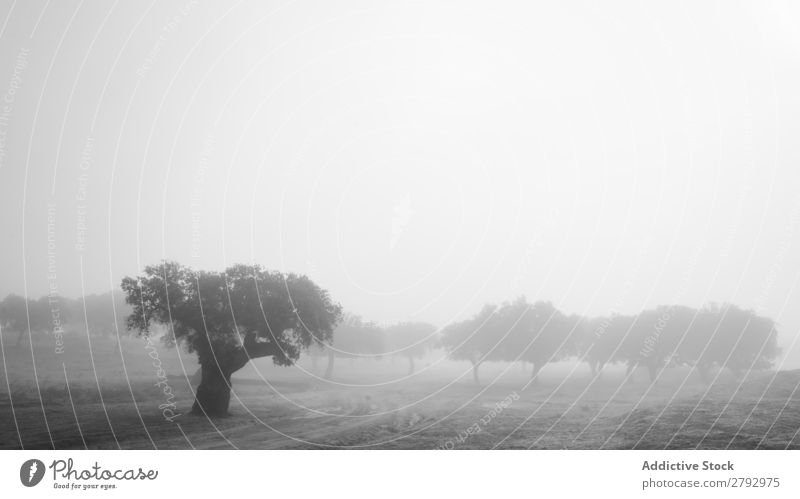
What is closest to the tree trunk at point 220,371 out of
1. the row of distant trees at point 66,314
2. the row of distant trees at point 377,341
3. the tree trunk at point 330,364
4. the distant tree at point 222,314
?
the distant tree at point 222,314

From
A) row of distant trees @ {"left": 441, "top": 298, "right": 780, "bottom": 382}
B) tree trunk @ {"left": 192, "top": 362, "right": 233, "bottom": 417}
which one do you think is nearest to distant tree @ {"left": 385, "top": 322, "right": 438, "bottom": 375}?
row of distant trees @ {"left": 441, "top": 298, "right": 780, "bottom": 382}

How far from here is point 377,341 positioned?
36.1 feet

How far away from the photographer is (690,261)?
37.8 feet

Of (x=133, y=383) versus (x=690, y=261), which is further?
(x=690, y=261)

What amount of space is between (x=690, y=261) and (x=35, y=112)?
15.7 metres

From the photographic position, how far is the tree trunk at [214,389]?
32.5 feet

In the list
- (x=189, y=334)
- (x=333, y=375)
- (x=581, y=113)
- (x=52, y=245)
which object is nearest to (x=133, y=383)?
(x=189, y=334)

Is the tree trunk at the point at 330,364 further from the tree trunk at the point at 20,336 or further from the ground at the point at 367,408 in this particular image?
the tree trunk at the point at 20,336

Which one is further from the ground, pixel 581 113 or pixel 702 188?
pixel 581 113

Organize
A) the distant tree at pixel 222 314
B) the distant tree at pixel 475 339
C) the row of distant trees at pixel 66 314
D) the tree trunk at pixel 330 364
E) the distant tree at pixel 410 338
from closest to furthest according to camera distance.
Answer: the row of distant trees at pixel 66 314
the distant tree at pixel 222 314
the tree trunk at pixel 330 364
the distant tree at pixel 410 338
the distant tree at pixel 475 339

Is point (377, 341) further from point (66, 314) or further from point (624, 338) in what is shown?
point (66, 314)

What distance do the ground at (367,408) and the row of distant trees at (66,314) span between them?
1.17ft

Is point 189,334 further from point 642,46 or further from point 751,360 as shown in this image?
point 751,360

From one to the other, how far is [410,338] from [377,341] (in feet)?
2.66
